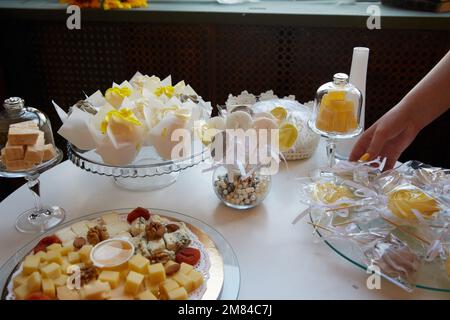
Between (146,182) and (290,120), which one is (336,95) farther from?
(146,182)

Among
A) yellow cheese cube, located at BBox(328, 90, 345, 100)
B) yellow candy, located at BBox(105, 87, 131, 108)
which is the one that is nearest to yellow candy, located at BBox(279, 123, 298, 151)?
yellow cheese cube, located at BBox(328, 90, 345, 100)

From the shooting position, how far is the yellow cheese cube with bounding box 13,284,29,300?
0.66 m

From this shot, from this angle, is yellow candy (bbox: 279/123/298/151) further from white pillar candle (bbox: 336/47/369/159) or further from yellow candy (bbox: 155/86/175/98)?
yellow candy (bbox: 155/86/175/98)

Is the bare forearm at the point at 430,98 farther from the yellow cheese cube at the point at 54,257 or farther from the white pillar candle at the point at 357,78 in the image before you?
the yellow cheese cube at the point at 54,257

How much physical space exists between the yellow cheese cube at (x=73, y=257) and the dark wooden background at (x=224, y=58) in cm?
134

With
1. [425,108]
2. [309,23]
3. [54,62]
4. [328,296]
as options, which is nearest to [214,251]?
[328,296]

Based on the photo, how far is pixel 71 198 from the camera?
0.98 meters

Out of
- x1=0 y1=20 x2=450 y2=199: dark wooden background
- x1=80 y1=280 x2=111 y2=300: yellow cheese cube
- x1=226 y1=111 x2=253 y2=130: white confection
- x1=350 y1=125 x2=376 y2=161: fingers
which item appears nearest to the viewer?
x1=80 y1=280 x2=111 y2=300: yellow cheese cube

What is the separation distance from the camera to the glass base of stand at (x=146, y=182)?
102 cm

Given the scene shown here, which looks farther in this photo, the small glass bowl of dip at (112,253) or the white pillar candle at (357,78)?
the white pillar candle at (357,78)

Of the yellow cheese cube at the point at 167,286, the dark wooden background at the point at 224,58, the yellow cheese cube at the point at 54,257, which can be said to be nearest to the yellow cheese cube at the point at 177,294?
the yellow cheese cube at the point at 167,286

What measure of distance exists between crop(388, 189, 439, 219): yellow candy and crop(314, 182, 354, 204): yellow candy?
9cm

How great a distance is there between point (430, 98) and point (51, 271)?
2.93 feet

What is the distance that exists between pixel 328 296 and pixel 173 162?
0.43m
